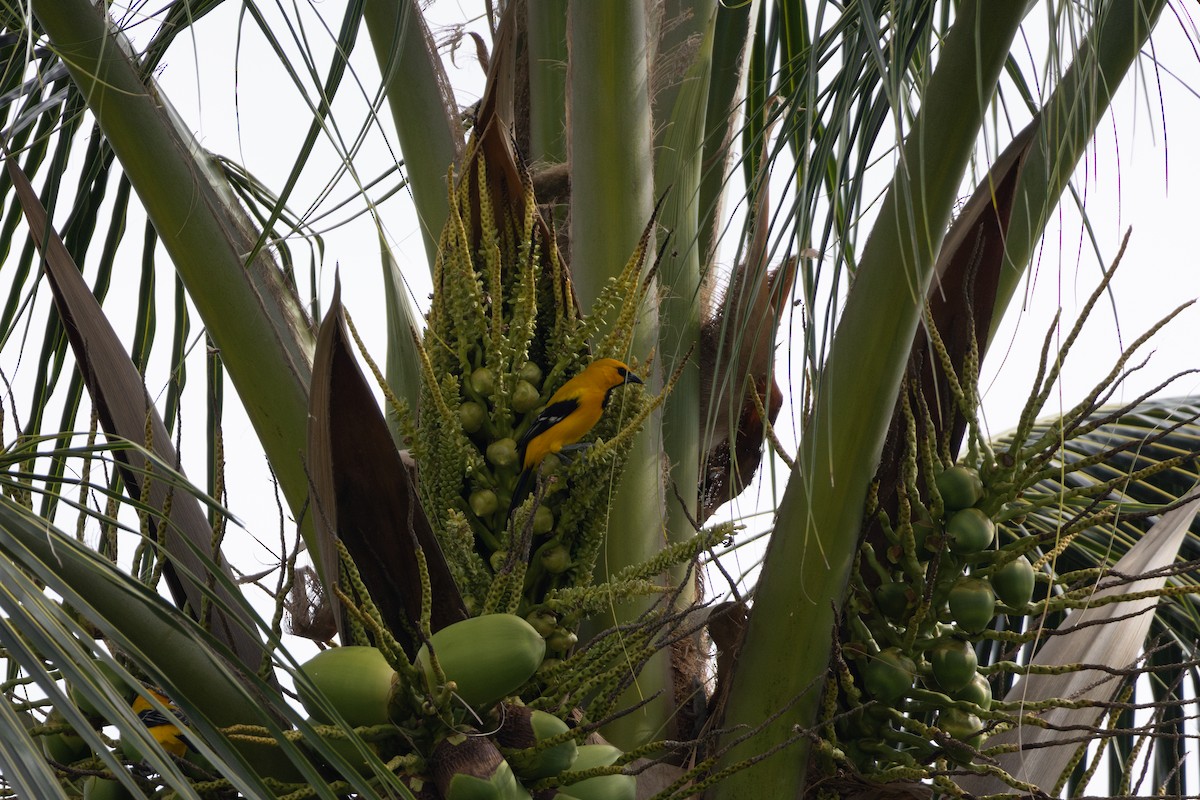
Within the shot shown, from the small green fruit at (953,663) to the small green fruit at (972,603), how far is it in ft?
0.09

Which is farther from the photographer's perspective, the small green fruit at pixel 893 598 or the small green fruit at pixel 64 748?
the small green fruit at pixel 893 598

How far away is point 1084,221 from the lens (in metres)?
1.23

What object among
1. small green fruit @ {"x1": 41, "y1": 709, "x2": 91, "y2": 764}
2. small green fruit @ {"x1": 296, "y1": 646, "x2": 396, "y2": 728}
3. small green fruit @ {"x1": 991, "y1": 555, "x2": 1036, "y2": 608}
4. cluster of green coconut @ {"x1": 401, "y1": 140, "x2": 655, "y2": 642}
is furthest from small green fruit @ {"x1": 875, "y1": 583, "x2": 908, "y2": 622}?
small green fruit @ {"x1": 41, "y1": 709, "x2": 91, "y2": 764}

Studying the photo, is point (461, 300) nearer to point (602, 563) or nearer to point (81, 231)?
point (602, 563)

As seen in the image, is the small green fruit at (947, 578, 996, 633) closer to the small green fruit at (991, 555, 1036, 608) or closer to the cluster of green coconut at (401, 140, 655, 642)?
the small green fruit at (991, 555, 1036, 608)

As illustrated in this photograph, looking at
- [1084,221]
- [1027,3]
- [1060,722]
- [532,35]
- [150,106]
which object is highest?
[532,35]

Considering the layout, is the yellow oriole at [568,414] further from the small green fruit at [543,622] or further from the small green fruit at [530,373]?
the small green fruit at [543,622]

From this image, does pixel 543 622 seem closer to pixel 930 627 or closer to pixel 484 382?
pixel 484 382

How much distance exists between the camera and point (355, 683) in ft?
4.11

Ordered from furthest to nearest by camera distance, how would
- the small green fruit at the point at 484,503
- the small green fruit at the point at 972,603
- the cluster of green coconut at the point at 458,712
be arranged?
1. the small green fruit at the point at 484,503
2. the small green fruit at the point at 972,603
3. the cluster of green coconut at the point at 458,712

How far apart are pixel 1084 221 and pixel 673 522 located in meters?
0.79

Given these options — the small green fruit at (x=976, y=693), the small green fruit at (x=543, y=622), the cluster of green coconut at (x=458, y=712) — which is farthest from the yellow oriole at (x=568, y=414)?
the small green fruit at (x=976, y=693)

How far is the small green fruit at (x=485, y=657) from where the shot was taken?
1256 millimetres

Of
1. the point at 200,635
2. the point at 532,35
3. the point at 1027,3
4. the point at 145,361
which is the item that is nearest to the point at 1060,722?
the point at 1027,3
